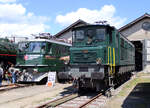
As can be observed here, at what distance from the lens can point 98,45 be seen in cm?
1159

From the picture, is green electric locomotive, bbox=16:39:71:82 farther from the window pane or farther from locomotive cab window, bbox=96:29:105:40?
locomotive cab window, bbox=96:29:105:40

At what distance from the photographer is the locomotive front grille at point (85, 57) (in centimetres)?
1123

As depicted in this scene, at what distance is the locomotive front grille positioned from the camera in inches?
442

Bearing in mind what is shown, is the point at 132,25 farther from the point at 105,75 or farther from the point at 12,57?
the point at 105,75

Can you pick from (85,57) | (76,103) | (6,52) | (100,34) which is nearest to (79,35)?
(100,34)

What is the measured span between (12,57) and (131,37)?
633 inches

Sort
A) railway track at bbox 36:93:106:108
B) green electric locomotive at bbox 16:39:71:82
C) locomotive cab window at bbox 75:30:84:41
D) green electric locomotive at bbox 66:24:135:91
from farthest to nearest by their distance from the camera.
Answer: green electric locomotive at bbox 16:39:71:82 → locomotive cab window at bbox 75:30:84:41 → green electric locomotive at bbox 66:24:135:91 → railway track at bbox 36:93:106:108

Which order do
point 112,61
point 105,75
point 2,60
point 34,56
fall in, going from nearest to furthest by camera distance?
point 105,75 → point 112,61 → point 34,56 → point 2,60

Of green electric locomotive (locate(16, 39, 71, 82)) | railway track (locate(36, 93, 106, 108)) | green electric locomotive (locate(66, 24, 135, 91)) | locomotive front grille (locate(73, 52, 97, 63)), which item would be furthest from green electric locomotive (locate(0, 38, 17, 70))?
railway track (locate(36, 93, 106, 108))

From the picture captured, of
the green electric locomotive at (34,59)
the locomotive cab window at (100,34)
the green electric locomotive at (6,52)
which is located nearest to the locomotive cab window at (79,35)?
the locomotive cab window at (100,34)

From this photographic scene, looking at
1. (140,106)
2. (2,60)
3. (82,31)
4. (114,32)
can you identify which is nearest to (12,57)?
(2,60)

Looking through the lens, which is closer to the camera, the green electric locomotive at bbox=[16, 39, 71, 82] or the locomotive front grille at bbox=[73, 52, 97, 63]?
the locomotive front grille at bbox=[73, 52, 97, 63]

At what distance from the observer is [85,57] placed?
11422mm

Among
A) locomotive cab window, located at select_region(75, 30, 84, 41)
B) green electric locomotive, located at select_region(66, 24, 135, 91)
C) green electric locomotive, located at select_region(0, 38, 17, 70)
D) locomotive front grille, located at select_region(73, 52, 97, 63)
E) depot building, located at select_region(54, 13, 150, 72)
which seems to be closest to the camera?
green electric locomotive, located at select_region(66, 24, 135, 91)
